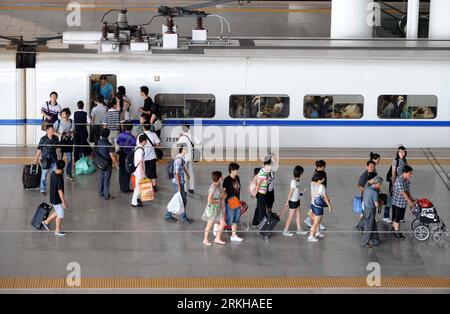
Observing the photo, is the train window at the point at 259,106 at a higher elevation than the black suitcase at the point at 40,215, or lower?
higher

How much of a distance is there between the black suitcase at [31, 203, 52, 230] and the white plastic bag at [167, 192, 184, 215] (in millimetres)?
2116

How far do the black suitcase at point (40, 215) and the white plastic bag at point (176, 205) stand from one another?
6.94ft

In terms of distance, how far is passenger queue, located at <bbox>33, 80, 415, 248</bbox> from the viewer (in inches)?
741

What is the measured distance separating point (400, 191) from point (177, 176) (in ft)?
12.7

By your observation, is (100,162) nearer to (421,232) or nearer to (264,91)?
(264,91)

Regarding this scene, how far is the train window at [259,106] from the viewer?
81.6 ft

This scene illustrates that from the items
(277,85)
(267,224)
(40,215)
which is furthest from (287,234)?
(277,85)

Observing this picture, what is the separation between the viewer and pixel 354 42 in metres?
26.3

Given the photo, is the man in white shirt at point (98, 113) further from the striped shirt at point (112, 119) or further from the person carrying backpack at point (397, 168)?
the person carrying backpack at point (397, 168)

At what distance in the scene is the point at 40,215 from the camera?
63.3 feet

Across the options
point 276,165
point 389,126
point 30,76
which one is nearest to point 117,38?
point 30,76

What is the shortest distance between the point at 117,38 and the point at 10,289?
30.2 ft

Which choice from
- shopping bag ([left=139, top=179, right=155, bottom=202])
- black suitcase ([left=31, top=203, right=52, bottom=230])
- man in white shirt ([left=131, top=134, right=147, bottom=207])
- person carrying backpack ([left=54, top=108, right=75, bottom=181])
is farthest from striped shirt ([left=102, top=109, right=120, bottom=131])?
black suitcase ([left=31, top=203, right=52, bottom=230])

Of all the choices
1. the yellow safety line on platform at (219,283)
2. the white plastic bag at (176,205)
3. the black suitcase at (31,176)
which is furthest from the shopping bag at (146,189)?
the yellow safety line on platform at (219,283)
